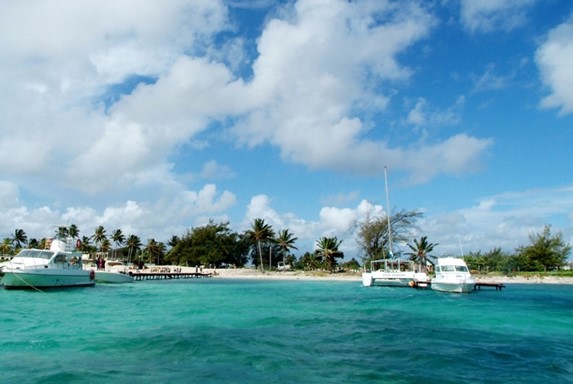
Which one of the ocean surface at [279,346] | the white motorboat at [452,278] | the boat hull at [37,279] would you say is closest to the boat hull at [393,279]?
the white motorboat at [452,278]

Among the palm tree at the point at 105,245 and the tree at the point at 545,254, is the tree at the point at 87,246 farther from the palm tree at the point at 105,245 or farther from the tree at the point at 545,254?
the tree at the point at 545,254

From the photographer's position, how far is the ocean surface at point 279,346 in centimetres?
1091

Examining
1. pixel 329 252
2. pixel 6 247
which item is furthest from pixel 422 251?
pixel 6 247

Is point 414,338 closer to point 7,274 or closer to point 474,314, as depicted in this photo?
point 474,314

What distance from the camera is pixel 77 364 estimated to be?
38.1 feet

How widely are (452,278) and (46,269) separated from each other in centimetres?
3661

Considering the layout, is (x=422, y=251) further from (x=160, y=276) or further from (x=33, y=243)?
(x=33, y=243)

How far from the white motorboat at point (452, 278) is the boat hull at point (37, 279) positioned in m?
34.8

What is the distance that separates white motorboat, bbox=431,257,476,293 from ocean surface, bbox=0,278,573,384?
1677 centimetres

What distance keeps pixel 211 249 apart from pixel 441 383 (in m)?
84.6

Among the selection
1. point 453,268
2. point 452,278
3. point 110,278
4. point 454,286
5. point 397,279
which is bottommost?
point 454,286

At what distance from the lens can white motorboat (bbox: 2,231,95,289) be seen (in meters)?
35.6

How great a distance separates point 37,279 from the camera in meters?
36.1

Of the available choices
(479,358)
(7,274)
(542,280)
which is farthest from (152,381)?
(542,280)
